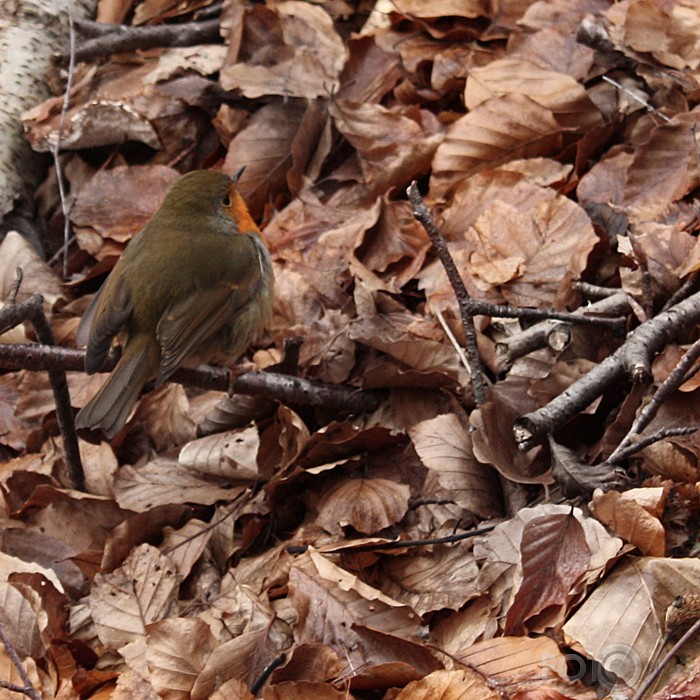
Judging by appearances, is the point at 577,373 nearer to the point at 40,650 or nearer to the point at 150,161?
the point at 40,650

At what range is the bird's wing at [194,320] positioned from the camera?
10.6 feet

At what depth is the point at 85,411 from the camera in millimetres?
3057

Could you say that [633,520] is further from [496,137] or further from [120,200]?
[120,200]

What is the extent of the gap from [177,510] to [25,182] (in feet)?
7.27

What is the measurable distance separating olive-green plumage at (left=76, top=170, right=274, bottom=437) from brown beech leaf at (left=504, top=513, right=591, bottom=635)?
1.31 m

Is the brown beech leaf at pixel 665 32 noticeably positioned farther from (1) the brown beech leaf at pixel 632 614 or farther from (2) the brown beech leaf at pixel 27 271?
(2) the brown beech leaf at pixel 27 271

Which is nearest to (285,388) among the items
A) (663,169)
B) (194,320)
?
(194,320)

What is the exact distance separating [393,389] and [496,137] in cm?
113

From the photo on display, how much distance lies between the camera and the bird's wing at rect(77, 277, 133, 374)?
309 cm

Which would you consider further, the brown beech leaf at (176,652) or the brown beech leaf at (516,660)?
the brown beech leaf at (176,652)

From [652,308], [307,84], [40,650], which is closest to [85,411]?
[40,650]

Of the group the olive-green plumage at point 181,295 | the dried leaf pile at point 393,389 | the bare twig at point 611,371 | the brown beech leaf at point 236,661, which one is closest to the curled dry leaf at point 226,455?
the dried leaf pile at point 393,389

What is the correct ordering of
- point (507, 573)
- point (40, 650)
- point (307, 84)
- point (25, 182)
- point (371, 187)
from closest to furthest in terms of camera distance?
point (507, 573) → point (40, 650) → point (371, 187) → point (307, 84) → point (25, 182)

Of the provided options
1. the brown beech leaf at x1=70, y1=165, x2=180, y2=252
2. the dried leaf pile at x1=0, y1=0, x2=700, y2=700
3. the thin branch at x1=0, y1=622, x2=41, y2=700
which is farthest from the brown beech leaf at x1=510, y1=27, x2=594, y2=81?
the thin branch at x1=0, y1=622, x2=41, y2=700
